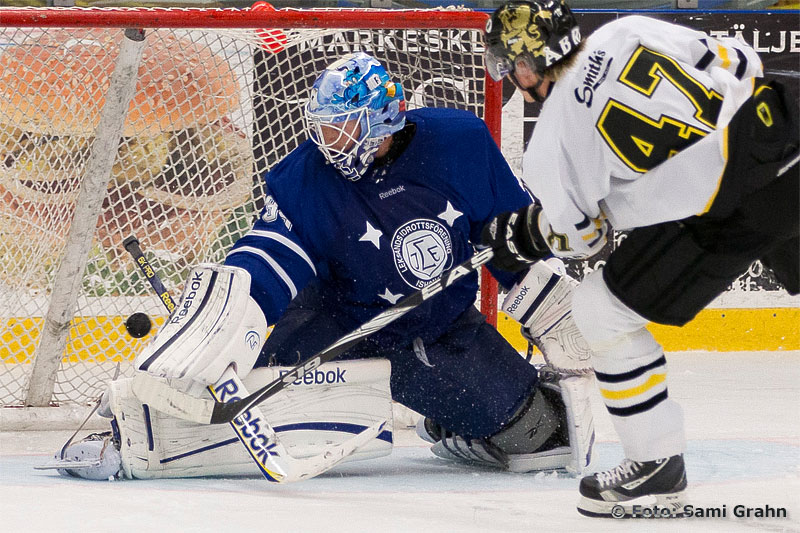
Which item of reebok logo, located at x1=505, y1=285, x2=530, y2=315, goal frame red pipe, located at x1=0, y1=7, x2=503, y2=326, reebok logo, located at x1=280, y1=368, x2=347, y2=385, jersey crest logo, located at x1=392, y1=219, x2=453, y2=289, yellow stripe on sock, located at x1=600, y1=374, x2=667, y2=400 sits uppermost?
goal frame red pipe, located at x1=0, y1=7, x2=503, y2=326

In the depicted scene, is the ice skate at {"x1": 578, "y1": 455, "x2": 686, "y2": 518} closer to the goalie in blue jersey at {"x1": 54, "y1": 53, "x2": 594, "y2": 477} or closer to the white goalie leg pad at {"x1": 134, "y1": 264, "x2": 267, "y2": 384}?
the goalie in blue jersey at {"x1": 54, "y1": 53, "x2": 594, "y2": 477}

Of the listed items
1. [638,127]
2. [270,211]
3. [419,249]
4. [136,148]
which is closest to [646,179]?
[638,127]

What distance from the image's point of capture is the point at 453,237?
2307mm

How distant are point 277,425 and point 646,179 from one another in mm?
988

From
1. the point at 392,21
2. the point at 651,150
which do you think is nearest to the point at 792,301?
the point at 392,21

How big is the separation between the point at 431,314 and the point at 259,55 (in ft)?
3.87

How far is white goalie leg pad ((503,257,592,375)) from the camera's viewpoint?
92.4 inches

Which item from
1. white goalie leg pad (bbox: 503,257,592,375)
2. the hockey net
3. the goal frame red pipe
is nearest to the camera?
white goalie leg pad (bbox: 503,257,592,375)

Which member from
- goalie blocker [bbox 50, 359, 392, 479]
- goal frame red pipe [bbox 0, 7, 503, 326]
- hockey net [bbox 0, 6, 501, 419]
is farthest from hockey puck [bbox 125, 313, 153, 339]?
goal frame red pipe [bbox 0, 7, 503, 326]

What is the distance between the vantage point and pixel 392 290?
91.0 inches

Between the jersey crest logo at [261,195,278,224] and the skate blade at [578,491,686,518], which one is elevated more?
the jersey crest logo at [261,195,278,224]

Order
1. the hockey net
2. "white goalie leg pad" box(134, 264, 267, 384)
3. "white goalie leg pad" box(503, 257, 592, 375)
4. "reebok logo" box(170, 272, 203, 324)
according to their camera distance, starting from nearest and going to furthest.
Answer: "white goalie leg pad" box(134, 264, 267, 384), "reebok logo" box(170, 272, 203, 324), "white goalie leg pad" box(503, 257, 592, 375), the hockey net

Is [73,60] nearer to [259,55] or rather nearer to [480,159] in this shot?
[259,55]

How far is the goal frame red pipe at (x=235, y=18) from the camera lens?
8.48 feet
